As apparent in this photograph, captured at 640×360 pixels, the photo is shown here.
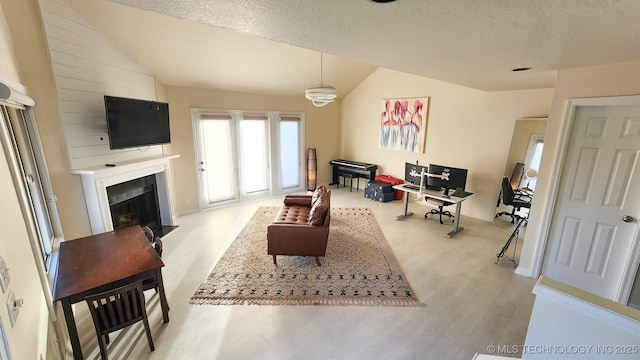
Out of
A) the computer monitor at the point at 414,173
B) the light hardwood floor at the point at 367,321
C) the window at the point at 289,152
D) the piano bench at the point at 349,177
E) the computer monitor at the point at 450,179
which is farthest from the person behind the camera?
the piano bench at the point at 349,177

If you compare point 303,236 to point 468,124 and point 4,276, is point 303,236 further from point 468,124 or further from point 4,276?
point 468,124

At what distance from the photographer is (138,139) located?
3422mm

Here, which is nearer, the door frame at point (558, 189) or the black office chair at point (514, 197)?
the door frame at point (558, 189)

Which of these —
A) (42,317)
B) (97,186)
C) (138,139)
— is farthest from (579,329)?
(138,139)

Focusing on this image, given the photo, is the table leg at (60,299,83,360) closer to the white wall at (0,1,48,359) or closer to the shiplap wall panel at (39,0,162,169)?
the white wall at (0,1,48,359)

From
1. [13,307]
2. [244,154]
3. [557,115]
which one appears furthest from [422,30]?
[244,154]

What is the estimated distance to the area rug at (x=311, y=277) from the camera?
2.74 metres

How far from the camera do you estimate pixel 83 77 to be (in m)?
2.87

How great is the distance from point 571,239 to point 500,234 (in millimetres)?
1558

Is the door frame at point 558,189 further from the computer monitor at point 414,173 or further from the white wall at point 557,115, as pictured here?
the computer monitor at point 414,173

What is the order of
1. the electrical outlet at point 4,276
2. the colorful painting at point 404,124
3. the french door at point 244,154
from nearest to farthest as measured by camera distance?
1. the electrical outlet at point 4,276
2. the french door at point 244,154
3. the colorful painting at point 404,124

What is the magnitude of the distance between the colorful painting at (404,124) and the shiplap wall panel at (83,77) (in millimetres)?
5121

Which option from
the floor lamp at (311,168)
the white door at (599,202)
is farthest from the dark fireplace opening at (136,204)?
the white door at (599,202)

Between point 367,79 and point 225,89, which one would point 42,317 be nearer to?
point 225,89
